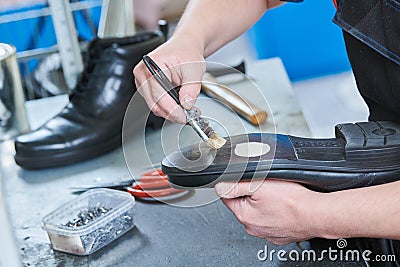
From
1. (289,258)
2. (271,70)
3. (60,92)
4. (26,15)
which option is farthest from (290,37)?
(289,258)

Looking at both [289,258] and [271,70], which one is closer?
[289,258]

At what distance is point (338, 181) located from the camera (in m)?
0.64

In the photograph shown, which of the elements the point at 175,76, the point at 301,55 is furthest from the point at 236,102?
the point at 301,55

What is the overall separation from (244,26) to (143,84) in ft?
0.74

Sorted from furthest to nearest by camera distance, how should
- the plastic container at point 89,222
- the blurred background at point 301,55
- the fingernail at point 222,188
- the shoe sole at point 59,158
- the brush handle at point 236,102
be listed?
1. the blurred background at point 301,55
2. the shoe sole at point 59,158
3. the brush handle at point 236,102
4. the plastic container at point 89,222
5. the fingernail at point 222,188

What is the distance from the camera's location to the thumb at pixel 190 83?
2.34 feet

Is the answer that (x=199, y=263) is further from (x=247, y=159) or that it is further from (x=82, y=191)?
(x=82, y=191)

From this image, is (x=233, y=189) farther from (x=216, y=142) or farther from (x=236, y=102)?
(x=236, y=102)

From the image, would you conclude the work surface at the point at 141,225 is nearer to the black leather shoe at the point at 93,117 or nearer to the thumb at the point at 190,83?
the black leather shoe at the point at 93,117

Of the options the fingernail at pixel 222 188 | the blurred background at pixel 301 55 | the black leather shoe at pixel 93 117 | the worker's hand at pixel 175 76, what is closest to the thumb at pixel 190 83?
the worker's hand at pixel 175 76

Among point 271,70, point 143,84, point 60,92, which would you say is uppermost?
point 143,84

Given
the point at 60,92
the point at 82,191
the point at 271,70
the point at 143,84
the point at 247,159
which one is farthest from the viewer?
the point at 60,92

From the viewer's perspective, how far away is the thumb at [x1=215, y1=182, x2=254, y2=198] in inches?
25.1

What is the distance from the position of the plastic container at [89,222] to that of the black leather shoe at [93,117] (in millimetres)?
178
